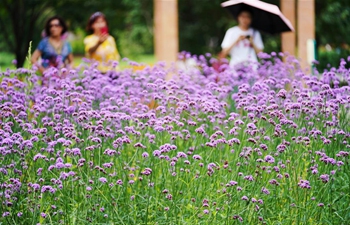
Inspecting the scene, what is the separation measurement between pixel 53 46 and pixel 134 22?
13052 mm

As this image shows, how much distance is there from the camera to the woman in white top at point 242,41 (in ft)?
26.8

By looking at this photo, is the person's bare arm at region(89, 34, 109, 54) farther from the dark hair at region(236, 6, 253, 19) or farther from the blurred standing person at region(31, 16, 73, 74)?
the dark hair at region(236, 6, 253, 19)

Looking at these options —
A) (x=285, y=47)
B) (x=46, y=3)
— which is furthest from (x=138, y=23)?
(x=285, y=47)

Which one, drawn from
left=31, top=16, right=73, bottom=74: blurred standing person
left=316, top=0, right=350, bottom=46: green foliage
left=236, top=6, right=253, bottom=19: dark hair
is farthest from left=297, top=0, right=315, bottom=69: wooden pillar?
left=31, top=16, right=73, bottom=74: blurred standing person

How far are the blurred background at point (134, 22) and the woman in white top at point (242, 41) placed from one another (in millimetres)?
5623

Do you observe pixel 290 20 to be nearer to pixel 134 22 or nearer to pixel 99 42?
pixel 99 42

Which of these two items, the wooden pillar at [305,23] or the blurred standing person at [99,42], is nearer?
the blurred standing person at [99,42]

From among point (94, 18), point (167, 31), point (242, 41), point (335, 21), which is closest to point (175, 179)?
point (242, 41)

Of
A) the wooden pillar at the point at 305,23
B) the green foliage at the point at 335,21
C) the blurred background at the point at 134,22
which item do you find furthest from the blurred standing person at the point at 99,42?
the blurred background at the point at 134,22

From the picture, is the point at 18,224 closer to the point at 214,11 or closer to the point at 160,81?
the point at 160,81

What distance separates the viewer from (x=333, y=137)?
4.47 meters

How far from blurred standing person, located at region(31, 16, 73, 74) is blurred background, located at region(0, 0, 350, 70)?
5.59 metres

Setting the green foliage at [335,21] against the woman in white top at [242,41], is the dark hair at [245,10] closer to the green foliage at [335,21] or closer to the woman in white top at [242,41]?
the woman in white top at [242,41]

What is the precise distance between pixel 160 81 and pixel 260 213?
1.37 metres
